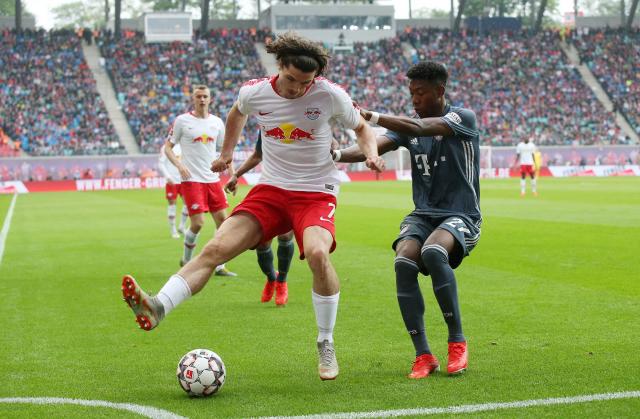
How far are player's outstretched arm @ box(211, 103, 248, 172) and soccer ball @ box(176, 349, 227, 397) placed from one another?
1.72m

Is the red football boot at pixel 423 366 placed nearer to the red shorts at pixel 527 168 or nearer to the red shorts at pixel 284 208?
the red shorts at pixel 284 208

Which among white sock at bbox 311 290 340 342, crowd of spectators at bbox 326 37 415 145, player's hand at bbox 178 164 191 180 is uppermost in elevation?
crowd of spectators at bbox 326 37 415 145

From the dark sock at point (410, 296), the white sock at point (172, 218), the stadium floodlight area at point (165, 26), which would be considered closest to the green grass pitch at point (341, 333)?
the dark sock at point (410, 296)

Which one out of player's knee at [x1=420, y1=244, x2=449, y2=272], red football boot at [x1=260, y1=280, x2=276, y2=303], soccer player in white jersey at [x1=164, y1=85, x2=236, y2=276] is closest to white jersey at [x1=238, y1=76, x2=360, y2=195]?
player's knee at [x1=420, y1=244, x2=449, y2=272]

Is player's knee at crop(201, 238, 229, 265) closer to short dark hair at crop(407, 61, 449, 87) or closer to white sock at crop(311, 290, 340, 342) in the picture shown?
white sock at crop(311, 290, 340, 342)

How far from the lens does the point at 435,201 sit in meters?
6.70

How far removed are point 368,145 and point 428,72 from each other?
Answer: 26.3 inches

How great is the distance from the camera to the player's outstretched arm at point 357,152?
6.88m

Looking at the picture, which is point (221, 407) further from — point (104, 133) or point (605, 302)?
point (104, 133)

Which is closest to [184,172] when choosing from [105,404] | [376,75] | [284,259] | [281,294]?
[284,259]

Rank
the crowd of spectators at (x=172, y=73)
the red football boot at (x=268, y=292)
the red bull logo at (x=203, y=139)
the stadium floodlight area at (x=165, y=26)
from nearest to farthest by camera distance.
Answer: the red football boot at (x=268, y=292)
the red bull logo at (x=203, y=139)
the crowd of spectators at (x=172, y=73)
the stadium floodlight area at (x=165, y=26)

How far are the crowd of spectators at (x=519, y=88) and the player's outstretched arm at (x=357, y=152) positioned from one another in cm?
5047

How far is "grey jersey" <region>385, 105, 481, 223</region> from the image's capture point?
661 cm

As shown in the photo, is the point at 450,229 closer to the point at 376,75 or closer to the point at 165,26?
the point at 376,75
